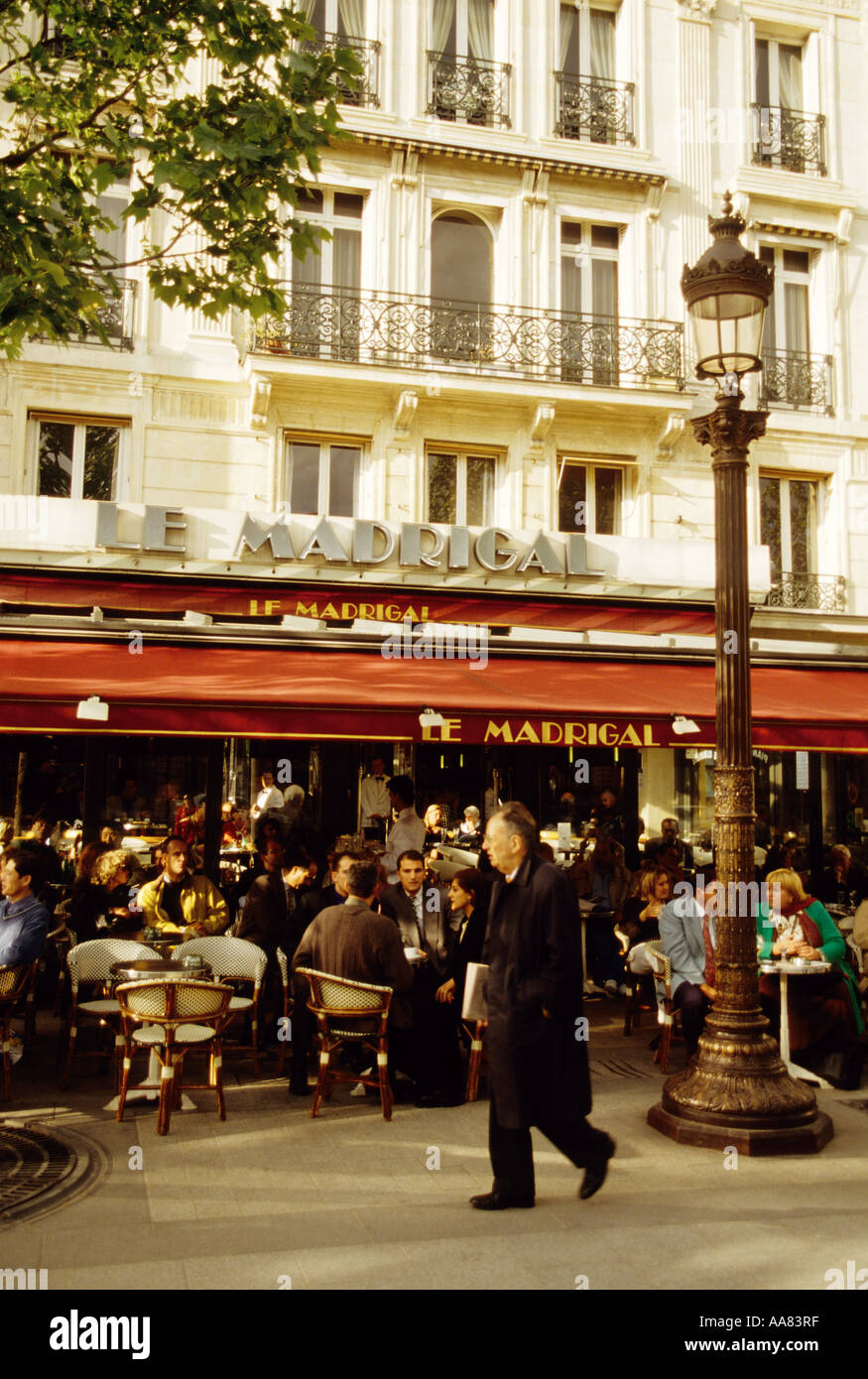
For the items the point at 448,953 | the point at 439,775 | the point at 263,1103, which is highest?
the point at 439,775

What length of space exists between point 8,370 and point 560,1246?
35.3 ft

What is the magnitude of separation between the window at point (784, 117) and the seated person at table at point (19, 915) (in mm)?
13157

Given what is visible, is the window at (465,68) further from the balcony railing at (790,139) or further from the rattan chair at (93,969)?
the rattan chair at (93,969)

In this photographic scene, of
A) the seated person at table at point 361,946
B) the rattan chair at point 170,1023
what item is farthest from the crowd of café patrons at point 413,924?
the rattan chair at point 170,1023

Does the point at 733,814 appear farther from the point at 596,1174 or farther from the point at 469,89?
the point at 469,89

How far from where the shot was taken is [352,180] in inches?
509

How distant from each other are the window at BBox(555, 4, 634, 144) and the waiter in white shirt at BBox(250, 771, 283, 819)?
29.9ft

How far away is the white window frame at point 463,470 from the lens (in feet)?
41.9

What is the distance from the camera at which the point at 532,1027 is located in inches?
168

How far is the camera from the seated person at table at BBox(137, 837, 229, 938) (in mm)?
7680

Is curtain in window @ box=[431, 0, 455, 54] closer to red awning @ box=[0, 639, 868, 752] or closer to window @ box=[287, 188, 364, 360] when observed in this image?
window @ box=[287, 188, 364, 360]

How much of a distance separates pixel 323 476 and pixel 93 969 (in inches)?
289
